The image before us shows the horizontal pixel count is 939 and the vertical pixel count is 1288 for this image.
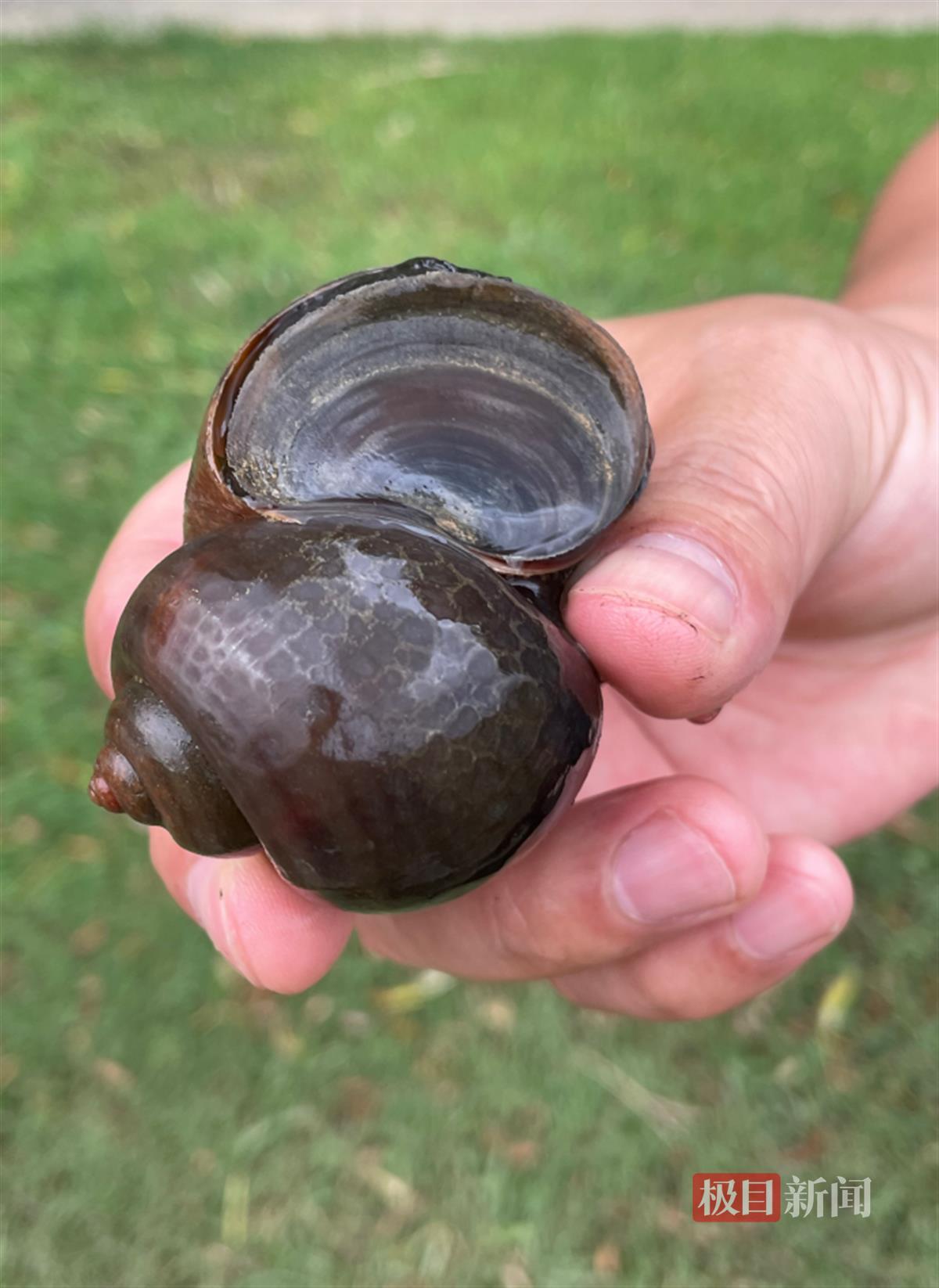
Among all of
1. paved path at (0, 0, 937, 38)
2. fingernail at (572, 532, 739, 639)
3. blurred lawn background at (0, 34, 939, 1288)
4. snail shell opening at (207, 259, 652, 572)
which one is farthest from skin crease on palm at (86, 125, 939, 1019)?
paved path at (0, 0, 937, 38)

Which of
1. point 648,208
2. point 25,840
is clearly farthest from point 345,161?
point 25,840

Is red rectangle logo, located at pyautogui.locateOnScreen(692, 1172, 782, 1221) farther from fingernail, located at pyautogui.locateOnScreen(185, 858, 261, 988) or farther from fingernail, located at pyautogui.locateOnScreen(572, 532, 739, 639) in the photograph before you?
fingernail, located at pyautogui.locateOnScreen(572, 532, 739, 639)

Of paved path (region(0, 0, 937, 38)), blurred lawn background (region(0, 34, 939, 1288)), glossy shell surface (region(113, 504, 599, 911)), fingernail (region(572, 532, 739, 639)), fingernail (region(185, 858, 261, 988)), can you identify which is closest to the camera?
glossy shell surface (region(113, 504, 599, 911))

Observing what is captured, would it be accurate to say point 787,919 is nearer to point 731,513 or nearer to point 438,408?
point 731,513

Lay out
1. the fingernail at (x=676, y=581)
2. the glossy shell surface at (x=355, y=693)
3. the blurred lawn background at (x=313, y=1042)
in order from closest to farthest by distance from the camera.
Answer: the glossy shell surface at (x=355, y=693) < the fingernail at (x=676, y=581) < the blurred lawn background at (x=313, y=1042)

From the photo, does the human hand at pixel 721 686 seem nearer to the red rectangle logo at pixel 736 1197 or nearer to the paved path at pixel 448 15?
the red rectangle logo at pixel 736 1197

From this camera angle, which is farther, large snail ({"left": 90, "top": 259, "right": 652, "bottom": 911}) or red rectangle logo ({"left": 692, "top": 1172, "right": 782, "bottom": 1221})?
red rectangle logo ({"left": 692, "top": 1172, "right": 782, "bottom": 1221})

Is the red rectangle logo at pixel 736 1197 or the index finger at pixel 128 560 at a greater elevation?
the index finger at pixel 128 560

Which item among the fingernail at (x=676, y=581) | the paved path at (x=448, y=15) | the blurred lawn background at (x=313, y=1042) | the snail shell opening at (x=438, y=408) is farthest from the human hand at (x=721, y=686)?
the paved path at (x=448, y=15)
